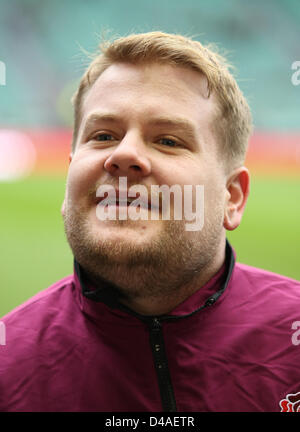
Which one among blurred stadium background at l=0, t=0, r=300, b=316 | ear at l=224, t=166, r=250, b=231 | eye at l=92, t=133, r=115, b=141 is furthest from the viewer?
blurred stadium background at l=0, t=0, r=300, b=316

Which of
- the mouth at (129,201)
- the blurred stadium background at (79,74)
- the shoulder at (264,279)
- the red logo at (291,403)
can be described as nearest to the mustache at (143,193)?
the mouth at (129,201)

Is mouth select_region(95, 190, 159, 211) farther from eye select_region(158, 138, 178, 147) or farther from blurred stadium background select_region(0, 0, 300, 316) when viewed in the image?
blurred stadium background select_region(0, 0, 300, 316)

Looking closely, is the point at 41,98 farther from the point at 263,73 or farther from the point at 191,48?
the point at 191,48

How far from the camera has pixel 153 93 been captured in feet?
3.10

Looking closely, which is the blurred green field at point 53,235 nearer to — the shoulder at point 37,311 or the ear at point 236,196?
the shoulder at point 37,311

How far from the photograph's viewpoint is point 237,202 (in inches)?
44.1

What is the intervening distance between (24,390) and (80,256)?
293mm

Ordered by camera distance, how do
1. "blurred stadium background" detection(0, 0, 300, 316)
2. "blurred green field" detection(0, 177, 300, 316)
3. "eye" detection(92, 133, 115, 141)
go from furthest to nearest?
"blurred stadium background" detection(0, 0, 300, 316) → "blurred green field" detection(0, 177, 300, 316) → "eye" detection(92, 133, 115, 141)

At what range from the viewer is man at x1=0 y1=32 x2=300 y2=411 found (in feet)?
2.89

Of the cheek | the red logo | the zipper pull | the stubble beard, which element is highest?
the cheek

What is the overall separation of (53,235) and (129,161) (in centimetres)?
428

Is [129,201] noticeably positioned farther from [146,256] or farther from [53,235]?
[53,235]

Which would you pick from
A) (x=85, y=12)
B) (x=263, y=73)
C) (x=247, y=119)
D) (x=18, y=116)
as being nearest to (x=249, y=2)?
(x=263, y=73)

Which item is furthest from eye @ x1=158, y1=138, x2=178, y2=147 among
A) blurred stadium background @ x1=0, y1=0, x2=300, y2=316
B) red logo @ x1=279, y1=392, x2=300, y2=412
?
blurred stadium background @ x1=0, y1=0, x2=300, y2=316
